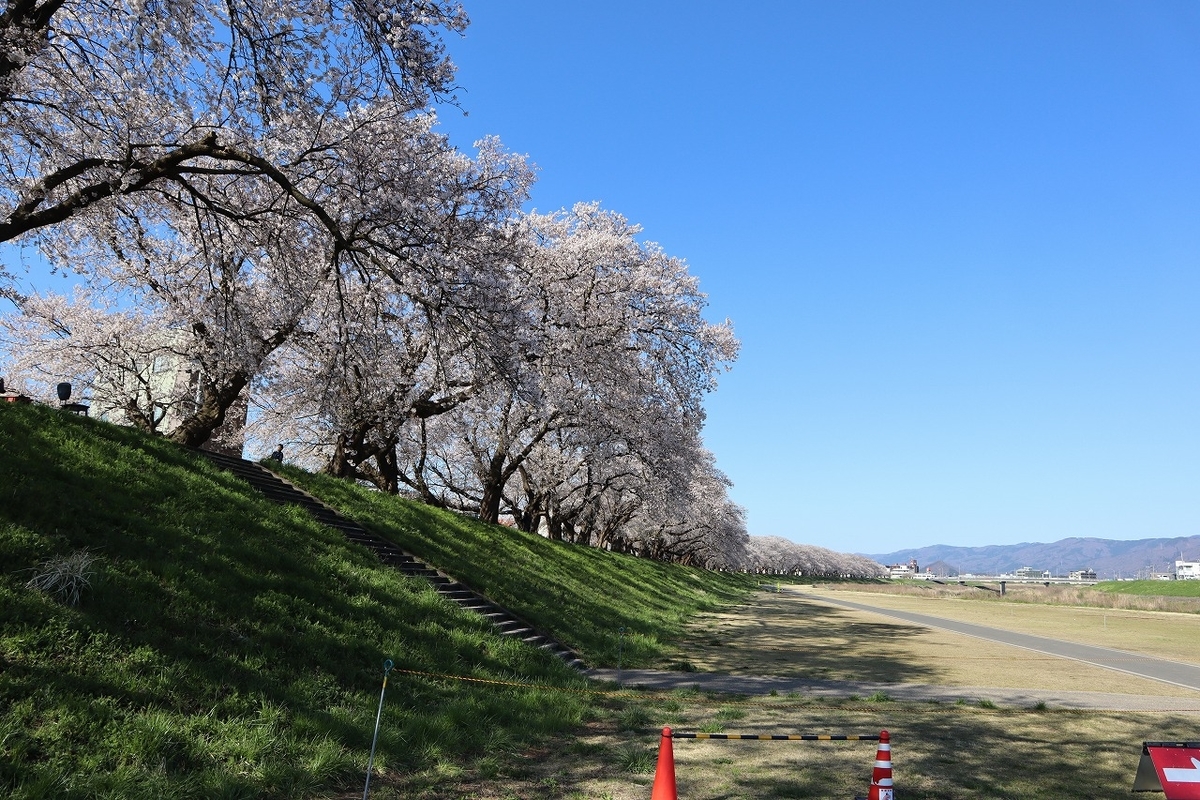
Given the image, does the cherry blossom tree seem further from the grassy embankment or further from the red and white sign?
the red and white sign

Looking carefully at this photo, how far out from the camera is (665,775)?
6.06 m

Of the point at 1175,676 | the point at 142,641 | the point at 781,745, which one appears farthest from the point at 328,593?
the point at 1175,676

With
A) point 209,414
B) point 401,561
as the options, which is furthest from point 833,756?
point 209,414

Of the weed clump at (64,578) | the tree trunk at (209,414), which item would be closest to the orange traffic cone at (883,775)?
the weed clump at (64,578)

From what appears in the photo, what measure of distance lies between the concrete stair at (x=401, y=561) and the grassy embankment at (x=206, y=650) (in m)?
1.28

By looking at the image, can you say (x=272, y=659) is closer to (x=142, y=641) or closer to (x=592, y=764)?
(x=142, y=641)

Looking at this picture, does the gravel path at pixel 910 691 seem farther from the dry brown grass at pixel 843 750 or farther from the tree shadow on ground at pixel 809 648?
the tree shadow on ground at pixel 809 648

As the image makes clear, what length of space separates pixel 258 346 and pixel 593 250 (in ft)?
35.6

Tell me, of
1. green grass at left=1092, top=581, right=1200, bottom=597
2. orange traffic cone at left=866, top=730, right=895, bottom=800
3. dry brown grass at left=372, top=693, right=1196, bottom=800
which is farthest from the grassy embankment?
green grass at left=1092, top=581, right=1200, bottom=597

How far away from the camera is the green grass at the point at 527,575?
18339 millimetres

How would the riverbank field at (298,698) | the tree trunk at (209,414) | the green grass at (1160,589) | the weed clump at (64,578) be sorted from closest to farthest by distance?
the riverbank field at (298,698) < the weed clump at (64,578) < the tree trunk at (209,414) < the green grass at (1160,589)

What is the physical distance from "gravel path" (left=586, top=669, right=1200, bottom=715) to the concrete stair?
1.45 metres

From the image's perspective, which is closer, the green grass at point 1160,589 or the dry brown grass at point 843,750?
the dry brown grass at point 843,750

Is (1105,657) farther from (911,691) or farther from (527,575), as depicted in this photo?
(527,575)
